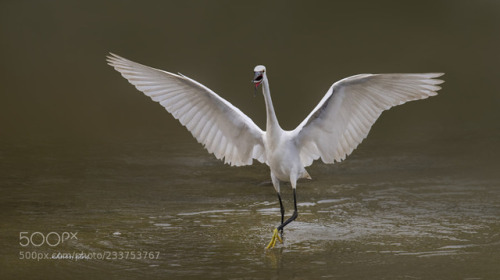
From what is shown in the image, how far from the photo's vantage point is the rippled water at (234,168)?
6113 mm

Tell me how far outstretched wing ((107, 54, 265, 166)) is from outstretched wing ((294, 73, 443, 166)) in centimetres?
46

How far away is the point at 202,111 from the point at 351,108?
3.97 ft

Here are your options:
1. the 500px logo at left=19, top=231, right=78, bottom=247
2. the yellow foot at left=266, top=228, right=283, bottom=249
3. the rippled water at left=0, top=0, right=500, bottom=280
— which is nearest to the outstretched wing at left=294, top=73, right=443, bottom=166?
the rippled water at left=0, top=0, right=500, bottom=280

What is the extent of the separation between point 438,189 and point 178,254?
3.04m

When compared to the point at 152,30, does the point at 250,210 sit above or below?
below

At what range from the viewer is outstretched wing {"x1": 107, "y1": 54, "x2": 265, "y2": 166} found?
678cm

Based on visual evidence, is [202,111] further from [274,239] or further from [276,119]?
[274,239]

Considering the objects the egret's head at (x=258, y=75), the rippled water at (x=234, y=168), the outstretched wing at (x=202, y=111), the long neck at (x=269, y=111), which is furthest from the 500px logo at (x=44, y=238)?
the egret's head at (x=258, y=75)

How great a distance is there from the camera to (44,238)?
6562mm

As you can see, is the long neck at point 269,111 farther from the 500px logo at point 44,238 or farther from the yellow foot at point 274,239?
the 500px logo at point 44,238

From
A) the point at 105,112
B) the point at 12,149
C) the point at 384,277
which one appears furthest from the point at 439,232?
the point at 105,112

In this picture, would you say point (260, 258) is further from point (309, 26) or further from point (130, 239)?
point (309, 26)

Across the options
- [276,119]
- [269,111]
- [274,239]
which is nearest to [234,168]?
[276,119]

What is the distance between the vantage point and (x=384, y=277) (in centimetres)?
555
